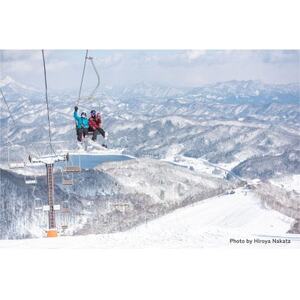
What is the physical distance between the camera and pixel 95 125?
10.1 meters

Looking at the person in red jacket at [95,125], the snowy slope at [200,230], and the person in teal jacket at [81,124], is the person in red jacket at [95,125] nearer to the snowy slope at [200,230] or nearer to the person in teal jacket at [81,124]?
the person in teal jacket at [81,124]

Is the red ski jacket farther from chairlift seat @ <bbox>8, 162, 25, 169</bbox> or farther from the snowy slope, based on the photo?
the snowy slope

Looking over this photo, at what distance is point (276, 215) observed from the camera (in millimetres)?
10148

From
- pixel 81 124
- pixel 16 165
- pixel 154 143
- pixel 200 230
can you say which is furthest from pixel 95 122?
pixel 200 230

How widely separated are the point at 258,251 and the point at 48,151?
2.54m

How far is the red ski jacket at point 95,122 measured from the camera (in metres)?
10.1

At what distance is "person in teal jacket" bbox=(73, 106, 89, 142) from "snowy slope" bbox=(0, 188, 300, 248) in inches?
44.0

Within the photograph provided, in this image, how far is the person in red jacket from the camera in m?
10.1

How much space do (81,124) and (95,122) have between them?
0.16 meters

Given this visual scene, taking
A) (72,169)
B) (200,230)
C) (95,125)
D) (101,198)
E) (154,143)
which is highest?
(95,125)

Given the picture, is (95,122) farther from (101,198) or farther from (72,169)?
(101,198)

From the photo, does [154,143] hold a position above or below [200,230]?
above
